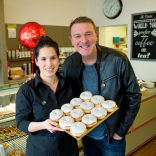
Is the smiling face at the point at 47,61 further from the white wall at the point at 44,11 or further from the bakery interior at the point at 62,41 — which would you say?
the white wall at the point at 44,11

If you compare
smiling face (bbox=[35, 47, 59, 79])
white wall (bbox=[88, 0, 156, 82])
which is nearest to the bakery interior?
white wall (bbox=[88, 0, 156, 82])

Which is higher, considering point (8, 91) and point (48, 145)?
point (8, 91)

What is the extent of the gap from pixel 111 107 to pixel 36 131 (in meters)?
0.63

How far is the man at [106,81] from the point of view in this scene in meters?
1.54

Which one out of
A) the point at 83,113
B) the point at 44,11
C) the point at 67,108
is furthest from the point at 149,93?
the point at 44,11

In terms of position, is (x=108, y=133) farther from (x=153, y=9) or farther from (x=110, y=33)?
(x=110, y=33)

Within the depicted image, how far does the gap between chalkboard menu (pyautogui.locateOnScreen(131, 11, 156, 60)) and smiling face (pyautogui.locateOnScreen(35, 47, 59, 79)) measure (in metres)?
3.99

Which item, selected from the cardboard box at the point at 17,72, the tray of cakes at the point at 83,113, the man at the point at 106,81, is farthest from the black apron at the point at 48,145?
the cardboard box at the point at 17,72

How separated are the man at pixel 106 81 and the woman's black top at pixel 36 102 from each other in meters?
0.31

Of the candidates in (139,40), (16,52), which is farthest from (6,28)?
(139,40)

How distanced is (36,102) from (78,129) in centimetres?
38

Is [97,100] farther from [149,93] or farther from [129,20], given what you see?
[129,20]

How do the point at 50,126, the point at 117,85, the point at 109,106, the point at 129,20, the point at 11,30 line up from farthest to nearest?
the point at 129,20
the point at 11,30
the point at 117,85
the point at 109,106
the point at 50,126

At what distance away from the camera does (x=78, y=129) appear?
1.25m
